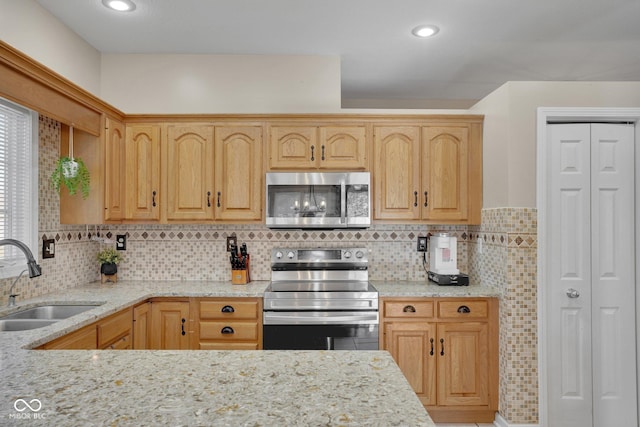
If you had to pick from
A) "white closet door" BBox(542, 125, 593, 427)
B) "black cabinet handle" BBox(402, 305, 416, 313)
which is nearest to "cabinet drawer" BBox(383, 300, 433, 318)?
"black cabinet handle" BBox(402, 305, 416, 313)

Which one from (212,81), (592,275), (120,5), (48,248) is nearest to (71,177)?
(48,248)

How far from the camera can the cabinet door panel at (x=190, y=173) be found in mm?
3064

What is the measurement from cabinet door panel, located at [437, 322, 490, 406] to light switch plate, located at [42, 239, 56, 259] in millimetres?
2866

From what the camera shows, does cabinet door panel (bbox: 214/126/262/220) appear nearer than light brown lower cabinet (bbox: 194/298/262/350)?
No

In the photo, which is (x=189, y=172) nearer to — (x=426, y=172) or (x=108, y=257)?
(x=108, y=257)

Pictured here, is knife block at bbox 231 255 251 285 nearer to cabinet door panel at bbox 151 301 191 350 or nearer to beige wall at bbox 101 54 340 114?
cabinet door panel at bbox 151 301 191 350

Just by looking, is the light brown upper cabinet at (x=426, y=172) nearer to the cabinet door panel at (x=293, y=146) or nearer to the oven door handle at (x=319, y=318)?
the cabinet door panel at (x=293, y=146)

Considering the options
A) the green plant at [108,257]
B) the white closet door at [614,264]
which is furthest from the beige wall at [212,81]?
the white closet door at [614,264]

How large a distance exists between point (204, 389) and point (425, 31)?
9.15 ft

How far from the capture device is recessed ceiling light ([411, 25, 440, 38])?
2.77 m

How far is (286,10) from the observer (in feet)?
8.45

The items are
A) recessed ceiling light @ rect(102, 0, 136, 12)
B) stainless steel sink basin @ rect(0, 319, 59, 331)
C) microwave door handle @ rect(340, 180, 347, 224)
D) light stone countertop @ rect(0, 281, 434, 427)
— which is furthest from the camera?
microwave door handle @ rect(340, 180, 347, 224)

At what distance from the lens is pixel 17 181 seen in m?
2.49

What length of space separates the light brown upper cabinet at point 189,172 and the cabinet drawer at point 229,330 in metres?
0.85
